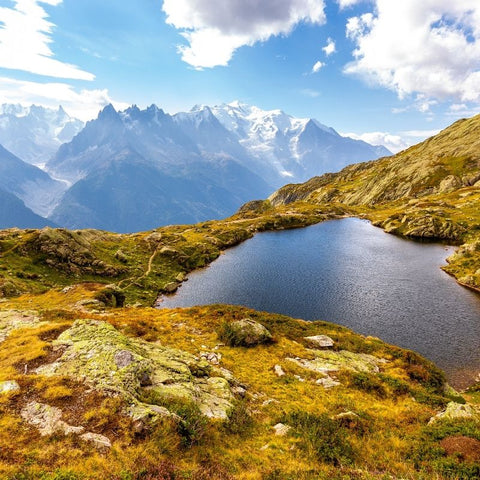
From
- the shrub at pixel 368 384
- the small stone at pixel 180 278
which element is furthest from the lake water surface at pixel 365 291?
the shrub at pixel 368 384

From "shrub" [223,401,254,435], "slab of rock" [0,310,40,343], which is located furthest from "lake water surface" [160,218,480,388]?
"slab of rock" [0,310,40,343]

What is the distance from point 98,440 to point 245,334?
85.2 ft

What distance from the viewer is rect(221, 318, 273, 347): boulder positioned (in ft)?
128

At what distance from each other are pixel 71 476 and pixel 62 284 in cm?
6728

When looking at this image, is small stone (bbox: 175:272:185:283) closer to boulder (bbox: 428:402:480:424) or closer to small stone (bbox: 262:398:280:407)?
small stone (bbox: 262:398:280:407)

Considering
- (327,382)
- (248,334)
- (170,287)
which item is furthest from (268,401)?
(170,287)

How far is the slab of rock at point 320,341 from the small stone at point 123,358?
2811 cm

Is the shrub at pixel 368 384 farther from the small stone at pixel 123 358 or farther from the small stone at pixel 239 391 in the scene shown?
the small stone at pixel 123 358

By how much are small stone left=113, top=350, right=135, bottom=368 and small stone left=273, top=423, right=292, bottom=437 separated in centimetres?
1194

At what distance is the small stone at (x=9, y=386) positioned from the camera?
18.5 metres

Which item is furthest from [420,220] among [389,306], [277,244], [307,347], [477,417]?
[477,417]

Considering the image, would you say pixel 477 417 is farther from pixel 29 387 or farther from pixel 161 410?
pixel 29 387

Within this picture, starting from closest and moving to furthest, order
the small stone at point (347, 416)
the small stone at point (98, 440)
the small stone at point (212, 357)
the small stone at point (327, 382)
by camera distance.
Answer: the small stone at point (98, 440) < the small stone at point (347, 416) < the small stone at point (327, 382) < the small stone at point (212, 357)

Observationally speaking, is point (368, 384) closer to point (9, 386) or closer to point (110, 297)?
point (9, 386)
